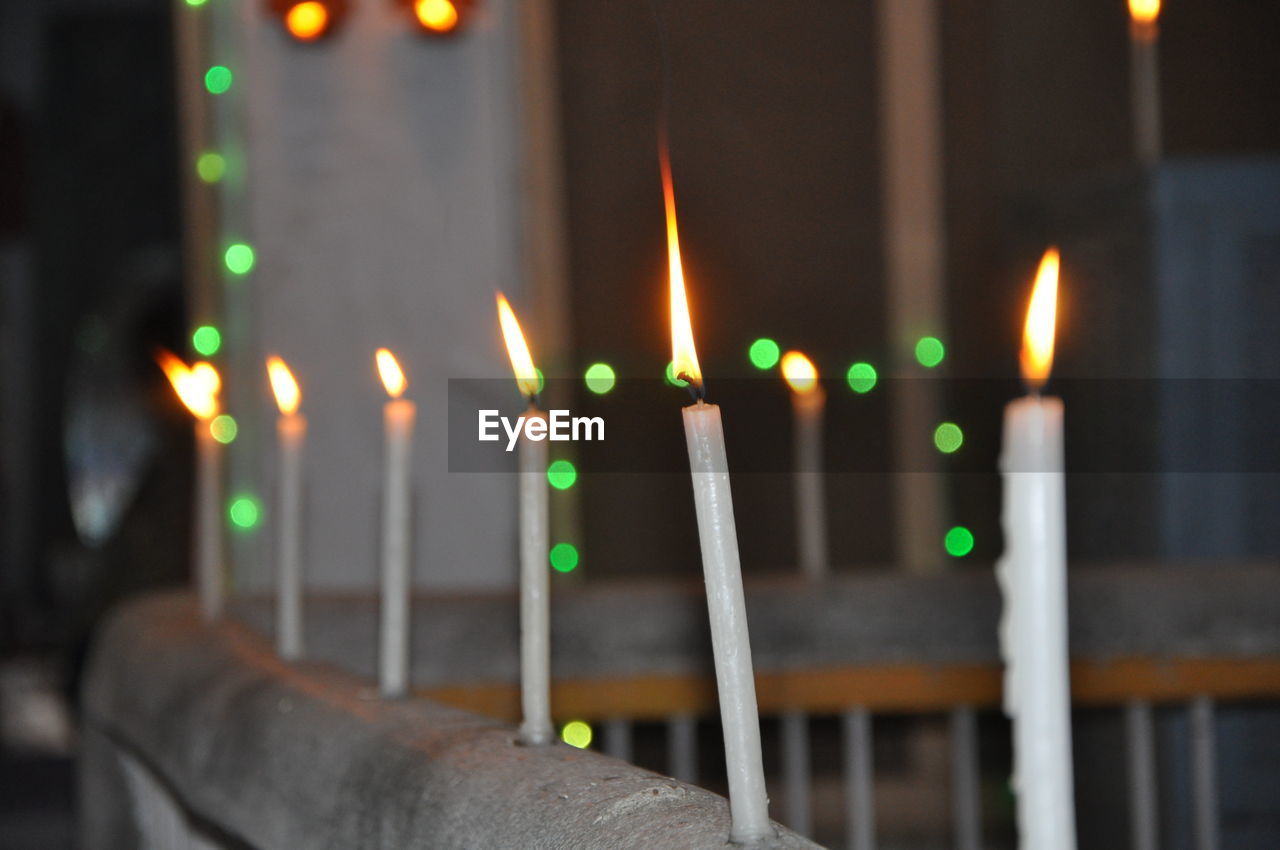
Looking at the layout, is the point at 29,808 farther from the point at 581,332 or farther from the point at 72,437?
the point at 72,437

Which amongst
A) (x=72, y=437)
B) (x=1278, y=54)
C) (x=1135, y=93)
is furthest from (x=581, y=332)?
(x=72, y=437)

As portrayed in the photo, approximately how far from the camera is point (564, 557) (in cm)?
277

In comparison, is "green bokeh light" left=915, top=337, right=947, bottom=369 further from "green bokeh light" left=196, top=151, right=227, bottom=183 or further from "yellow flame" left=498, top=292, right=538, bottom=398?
"yellow flame" left=498, top=292, right=538, bottom=398

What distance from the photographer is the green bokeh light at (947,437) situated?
9.15ft

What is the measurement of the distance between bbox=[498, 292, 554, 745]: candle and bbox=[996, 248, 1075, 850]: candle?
357mm

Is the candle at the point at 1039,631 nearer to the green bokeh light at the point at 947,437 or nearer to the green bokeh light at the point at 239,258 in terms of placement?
the green bokeh light at the point at 239,258

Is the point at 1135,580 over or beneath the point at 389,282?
beneath

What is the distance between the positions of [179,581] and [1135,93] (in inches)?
76.7

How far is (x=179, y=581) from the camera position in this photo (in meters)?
2.67

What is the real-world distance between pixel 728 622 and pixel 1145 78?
2471mm

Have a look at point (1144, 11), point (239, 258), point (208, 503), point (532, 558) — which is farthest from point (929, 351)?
point (532, 558)

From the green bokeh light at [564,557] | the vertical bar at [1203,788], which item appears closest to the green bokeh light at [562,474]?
the green bokeh light at [564,557]

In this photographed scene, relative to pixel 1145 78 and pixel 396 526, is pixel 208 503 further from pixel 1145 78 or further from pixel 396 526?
pixel 1145 78

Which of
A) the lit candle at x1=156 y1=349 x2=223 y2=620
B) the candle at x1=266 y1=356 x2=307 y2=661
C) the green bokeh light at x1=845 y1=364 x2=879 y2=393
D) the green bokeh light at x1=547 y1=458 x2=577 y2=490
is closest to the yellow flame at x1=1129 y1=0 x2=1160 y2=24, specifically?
the green bokeh light at x1=845 y1=364 x2=879 y2=393
